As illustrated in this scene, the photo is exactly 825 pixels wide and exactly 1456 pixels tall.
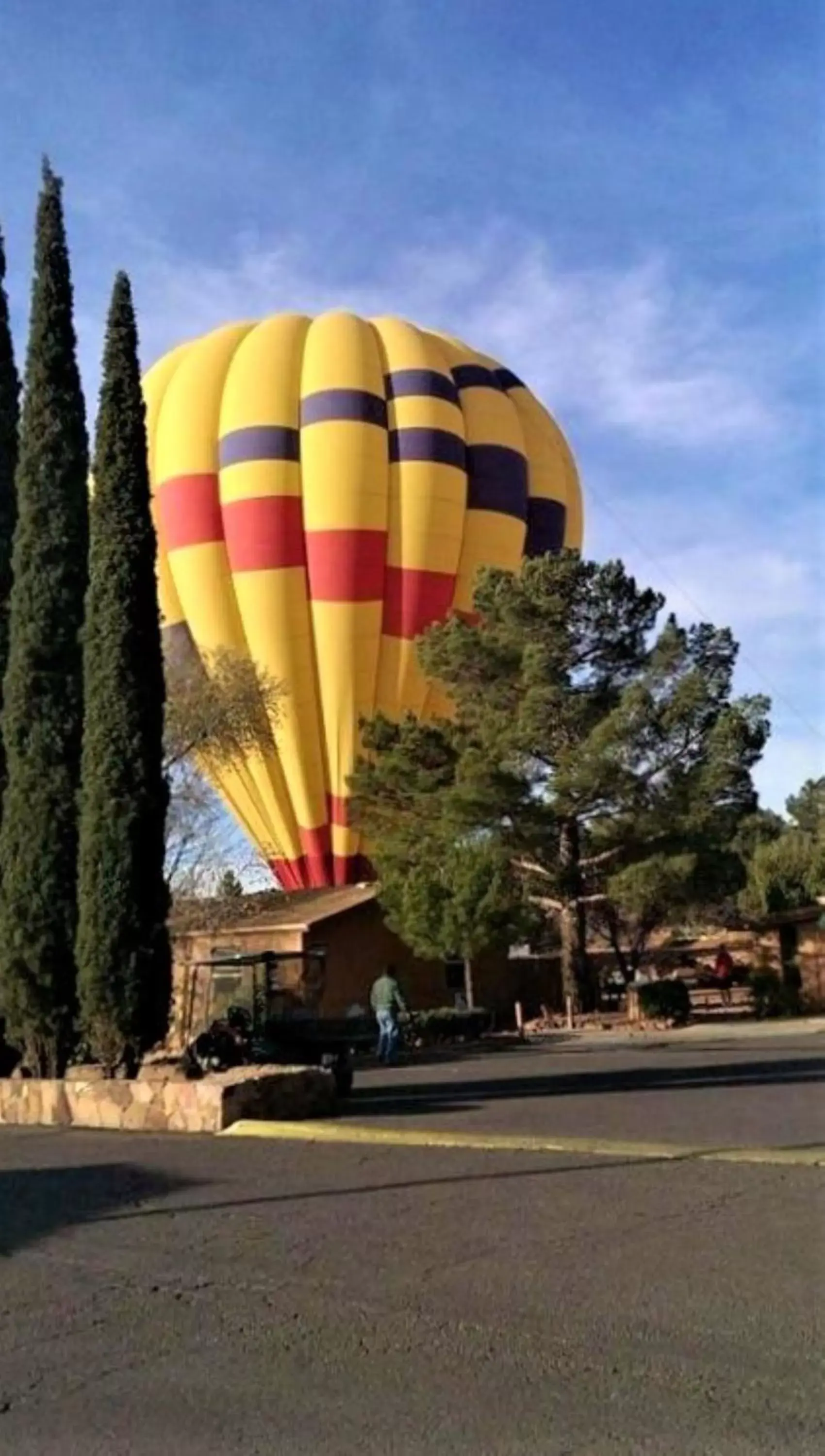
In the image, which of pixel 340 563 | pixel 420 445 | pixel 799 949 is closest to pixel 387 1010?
pixel 340 563

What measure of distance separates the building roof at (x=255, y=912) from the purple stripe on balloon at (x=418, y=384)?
1253 cm

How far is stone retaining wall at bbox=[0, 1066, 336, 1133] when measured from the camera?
14.5 meters

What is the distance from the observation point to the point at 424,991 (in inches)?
1522

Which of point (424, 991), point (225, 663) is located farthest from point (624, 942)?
point (225, 663)

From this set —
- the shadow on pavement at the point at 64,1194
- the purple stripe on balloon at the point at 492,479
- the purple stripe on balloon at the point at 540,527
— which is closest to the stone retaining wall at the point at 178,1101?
the shadow on pavement at the point at 64,1194

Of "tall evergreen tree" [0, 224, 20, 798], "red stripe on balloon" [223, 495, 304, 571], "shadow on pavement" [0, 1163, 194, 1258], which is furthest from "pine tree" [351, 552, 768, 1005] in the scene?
"shadow on pavement" [0, 1163, 194, 1258]

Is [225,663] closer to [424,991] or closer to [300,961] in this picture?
[424,991]

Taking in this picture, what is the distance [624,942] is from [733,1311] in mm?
38439

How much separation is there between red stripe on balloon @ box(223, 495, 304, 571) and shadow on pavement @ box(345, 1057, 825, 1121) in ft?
61.4

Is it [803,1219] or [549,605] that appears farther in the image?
[549,605]

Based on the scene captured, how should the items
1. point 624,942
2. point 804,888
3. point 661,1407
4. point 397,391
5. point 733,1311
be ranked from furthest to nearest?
point 804,888 < point 624,942 < point 397,391 < point 733,1311 < point 661,1407

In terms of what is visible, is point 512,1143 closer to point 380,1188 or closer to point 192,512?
point 380,1188

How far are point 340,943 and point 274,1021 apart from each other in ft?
54.3

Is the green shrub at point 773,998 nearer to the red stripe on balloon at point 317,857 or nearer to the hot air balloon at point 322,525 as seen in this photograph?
the hot air balloon at point 322,525
